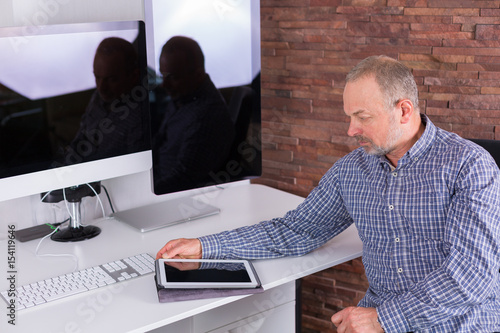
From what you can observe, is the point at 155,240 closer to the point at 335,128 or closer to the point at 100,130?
the point at 100,130

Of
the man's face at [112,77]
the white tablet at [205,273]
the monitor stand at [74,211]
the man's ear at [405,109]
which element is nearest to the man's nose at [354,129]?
the man's ear at [405,109]

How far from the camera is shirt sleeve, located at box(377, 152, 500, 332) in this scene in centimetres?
141

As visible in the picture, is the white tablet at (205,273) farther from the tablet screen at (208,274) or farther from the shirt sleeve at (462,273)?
the shirt sleeve at (462,273)

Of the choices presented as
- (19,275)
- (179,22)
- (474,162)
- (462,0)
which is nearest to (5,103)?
(19,275)

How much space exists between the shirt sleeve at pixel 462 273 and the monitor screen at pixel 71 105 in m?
0.90

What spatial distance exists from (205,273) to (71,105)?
1.99 feet

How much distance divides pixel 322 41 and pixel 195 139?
2.07 feet

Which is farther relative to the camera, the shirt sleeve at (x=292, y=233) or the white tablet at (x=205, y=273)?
the shirt sleeve at (x=292, y=233)

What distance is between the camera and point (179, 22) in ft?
6.01

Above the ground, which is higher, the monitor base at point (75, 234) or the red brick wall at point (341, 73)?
the red brick wall at point (341, 73)

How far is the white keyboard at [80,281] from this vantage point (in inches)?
56.8

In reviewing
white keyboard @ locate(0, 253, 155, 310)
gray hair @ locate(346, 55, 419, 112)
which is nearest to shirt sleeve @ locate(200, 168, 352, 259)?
white keyboard @ locate(0, 253, 155, 310)

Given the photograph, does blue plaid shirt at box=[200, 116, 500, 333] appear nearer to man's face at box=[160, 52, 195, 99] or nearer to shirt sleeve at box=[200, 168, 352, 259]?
shirt sleeve at box=[200, 168, 352, 259]

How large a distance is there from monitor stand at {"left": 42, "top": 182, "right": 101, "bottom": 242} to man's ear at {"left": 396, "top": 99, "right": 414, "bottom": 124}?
0.95m
